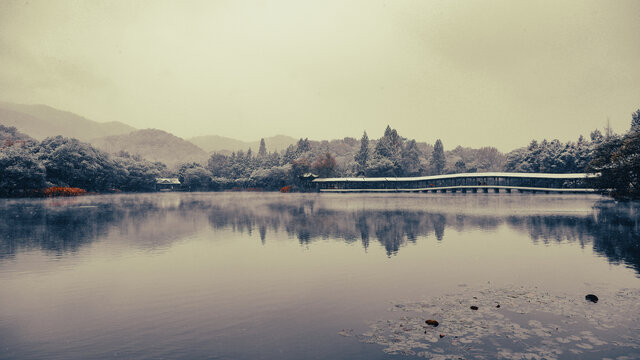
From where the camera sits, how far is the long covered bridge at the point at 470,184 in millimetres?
83625

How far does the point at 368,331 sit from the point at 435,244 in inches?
525

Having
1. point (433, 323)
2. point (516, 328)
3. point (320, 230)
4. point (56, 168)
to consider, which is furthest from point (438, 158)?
point (433, 323)

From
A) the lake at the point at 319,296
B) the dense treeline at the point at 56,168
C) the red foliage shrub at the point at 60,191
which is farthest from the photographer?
the red foliage shrub at the point at 60,191

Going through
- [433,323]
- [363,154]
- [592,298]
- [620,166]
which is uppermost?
[363,154]

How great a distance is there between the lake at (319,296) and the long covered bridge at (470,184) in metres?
66.9

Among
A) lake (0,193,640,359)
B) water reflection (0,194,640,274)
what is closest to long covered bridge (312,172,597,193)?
water reflection (0,194,640,274)

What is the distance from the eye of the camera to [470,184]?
363 feet

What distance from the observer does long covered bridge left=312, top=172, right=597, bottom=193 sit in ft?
274

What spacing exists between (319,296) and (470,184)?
4205 inches

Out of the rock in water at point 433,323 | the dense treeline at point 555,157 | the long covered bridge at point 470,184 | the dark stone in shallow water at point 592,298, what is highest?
the dense treeline at point 555,157

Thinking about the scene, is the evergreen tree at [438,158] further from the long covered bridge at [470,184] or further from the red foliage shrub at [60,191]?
the red foliage shrub at [60,191]

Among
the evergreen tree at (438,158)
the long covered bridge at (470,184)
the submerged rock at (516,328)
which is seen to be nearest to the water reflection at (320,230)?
the submerged rock at (516,328)

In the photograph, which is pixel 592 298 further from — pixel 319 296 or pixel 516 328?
pixel 319 296

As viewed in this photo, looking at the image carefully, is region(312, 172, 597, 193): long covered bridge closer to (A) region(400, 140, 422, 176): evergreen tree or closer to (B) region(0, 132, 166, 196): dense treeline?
(A) region(400, 140, 422, 176): evergreen tree
